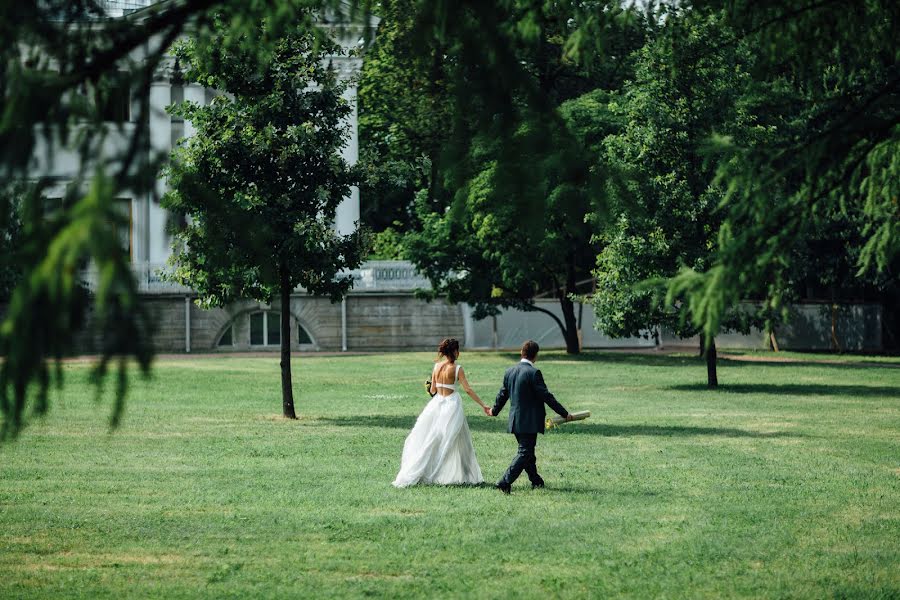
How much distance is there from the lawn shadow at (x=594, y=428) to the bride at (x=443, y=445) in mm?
6750

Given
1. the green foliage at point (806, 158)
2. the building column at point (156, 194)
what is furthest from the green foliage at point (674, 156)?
the building column at point (156, 194)

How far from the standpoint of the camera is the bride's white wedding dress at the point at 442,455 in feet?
51.4

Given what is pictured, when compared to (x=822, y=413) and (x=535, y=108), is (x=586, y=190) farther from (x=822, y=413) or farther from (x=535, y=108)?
(x=822, y=413)

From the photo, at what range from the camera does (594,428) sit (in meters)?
23.5

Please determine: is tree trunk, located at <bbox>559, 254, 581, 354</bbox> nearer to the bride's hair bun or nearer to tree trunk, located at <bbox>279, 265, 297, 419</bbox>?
tree trunk, located at <bbox>279, 265, 297, 419</bbox>

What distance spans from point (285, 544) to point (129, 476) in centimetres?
558

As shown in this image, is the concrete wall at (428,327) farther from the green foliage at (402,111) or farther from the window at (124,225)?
the window at (124,225)

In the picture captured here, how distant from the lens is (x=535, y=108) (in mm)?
5820

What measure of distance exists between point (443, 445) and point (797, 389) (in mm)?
20221

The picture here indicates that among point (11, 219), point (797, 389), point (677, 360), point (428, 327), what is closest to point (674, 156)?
A: point (797, 389)

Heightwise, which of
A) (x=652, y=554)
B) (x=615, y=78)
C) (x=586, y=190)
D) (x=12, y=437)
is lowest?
(x=652, y=554)

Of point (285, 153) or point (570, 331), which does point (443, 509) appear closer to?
point (285, 153)

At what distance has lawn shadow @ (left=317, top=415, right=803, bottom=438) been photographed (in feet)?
73.2

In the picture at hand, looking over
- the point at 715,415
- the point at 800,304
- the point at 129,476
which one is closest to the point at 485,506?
the point at 129,476
